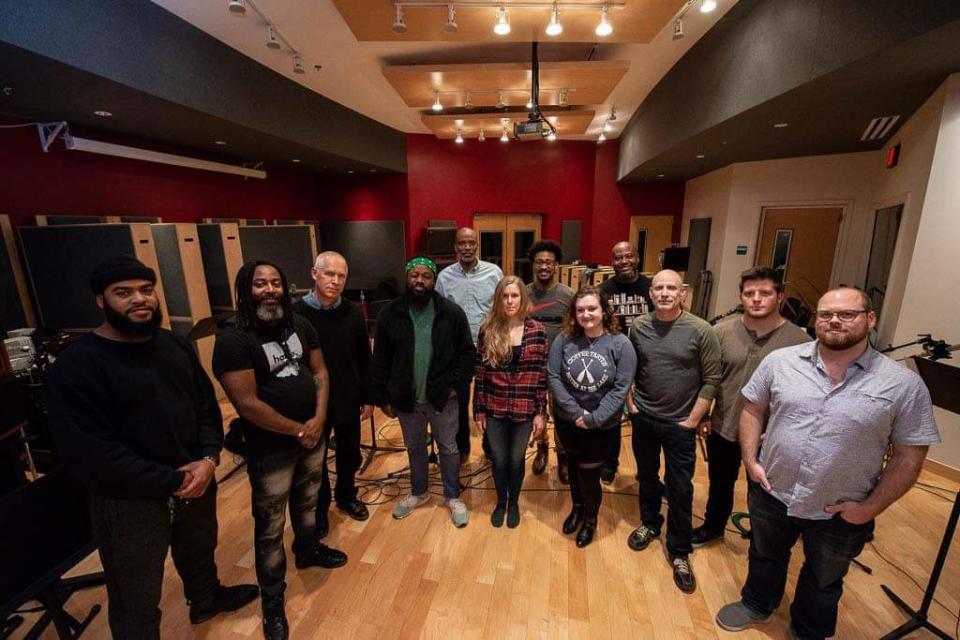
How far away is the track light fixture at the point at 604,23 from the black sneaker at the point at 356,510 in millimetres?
3671

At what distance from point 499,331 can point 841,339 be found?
4.70ft

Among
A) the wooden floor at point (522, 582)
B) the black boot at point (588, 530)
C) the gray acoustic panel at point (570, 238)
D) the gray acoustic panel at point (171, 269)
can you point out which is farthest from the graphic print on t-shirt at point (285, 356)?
the gray acoustic panel at point (570, 238)

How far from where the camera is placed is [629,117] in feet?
18.7

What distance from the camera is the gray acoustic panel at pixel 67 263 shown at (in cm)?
318

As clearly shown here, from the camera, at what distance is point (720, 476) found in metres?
2.05

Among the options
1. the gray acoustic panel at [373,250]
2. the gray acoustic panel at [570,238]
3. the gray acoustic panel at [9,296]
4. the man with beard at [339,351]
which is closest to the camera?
the man with beard at [339,351]

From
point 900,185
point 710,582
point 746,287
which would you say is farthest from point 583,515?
point 900,185

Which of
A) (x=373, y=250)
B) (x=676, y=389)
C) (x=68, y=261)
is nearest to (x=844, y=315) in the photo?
(x=676, y=389)

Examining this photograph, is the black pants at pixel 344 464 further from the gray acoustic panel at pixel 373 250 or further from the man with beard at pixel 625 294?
the gray acoustic panel at pixel 373 250

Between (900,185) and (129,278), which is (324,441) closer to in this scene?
(129,278)

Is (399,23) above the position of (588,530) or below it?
above

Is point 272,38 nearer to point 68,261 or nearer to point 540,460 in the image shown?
point 68,261

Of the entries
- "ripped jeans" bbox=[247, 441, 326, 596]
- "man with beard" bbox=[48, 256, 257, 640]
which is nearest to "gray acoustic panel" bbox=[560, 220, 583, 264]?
"ripped jeans" bbox=[247, 441, 326, 596]

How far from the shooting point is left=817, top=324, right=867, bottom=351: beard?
133cm
